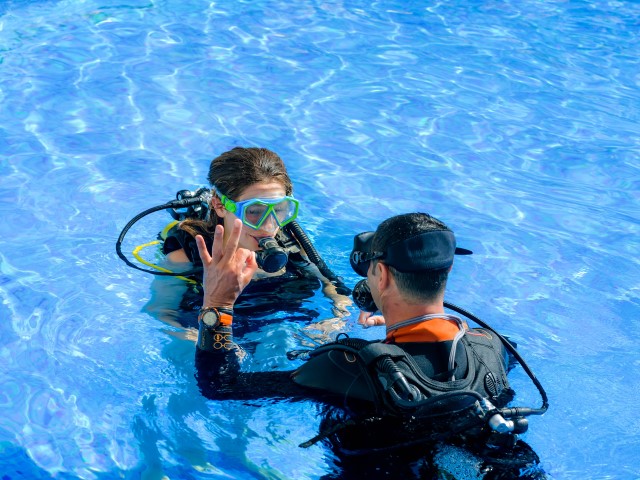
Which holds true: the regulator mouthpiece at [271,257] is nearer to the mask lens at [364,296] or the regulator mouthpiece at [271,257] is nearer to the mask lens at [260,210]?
the mask lens at [260,210]

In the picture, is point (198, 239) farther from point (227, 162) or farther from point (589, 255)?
point (589, 255)

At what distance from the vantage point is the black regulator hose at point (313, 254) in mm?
4297

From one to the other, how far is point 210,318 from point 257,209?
0.86 metres

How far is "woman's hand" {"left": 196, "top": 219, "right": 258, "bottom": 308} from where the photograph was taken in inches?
119

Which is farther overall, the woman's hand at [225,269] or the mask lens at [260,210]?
the mask lens at [260,210]

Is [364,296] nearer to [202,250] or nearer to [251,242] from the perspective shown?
[202,250]

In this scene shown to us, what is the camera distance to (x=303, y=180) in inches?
251

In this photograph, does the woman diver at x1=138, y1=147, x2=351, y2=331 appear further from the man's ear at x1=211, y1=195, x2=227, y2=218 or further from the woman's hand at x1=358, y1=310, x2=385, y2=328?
the woman's hand at x1=358, y1=310, x2=385, y2=328

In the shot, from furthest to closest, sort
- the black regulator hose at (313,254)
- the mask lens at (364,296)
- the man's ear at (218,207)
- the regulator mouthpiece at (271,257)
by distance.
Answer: the black regulator hose at (313,254)
the man's ear at (218,207)
the regulator mouthpiece at (271,257)
the mask lens at (364,296)

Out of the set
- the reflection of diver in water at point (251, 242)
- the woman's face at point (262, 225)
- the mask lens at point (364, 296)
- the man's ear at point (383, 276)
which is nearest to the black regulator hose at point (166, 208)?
the reflection of diver in water at point (251, 242)

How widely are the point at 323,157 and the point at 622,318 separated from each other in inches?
115

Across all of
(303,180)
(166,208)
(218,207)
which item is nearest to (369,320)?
(218,207)

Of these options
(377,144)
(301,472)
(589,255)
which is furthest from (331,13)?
(301,472)

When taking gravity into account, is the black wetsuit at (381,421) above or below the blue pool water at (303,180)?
above
